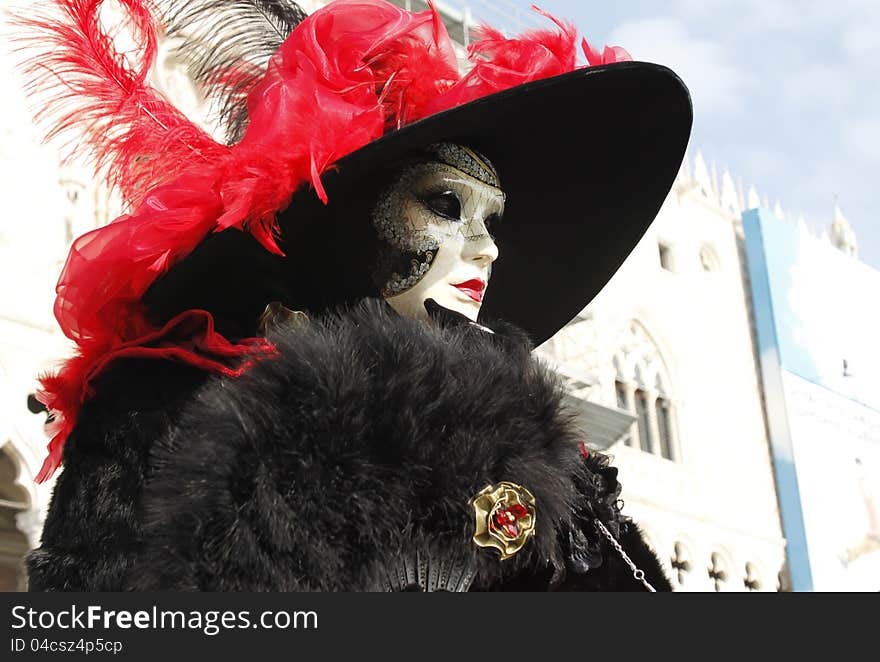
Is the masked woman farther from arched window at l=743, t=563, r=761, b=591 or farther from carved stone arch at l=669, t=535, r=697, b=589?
arched window at l=743, t=563, r=761, b=591


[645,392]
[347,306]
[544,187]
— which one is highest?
[645,392]

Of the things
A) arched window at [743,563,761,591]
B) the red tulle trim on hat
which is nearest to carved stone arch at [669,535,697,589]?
arched window at [743,563,761,591]

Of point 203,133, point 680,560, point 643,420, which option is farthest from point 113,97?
point 643,420

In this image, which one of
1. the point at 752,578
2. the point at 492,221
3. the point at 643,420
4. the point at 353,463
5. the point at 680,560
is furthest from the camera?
the point at 752,578

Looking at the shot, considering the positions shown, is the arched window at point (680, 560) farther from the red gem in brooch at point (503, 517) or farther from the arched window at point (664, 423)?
the red gem in brooch at point (503, 517)

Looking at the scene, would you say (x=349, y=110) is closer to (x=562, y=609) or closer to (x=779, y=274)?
(x=562, y=609)

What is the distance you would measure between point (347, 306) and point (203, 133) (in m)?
0.30

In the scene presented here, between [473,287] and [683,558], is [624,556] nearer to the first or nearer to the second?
[473,287]

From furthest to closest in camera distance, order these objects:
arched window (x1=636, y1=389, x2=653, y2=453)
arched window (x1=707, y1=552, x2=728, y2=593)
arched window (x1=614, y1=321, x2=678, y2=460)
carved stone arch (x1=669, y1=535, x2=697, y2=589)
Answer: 1. arched window (x1=636, y1=389, x2=653, y2=453)
2. arched window (x1=614, y1=321, x2=678, y2=460)
3. arched window (x1=707, y1=552, x2=728, y2=593)
4. carved stone arch (x1=669, y1=535, x2=697, y2=589)

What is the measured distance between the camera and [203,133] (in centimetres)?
145

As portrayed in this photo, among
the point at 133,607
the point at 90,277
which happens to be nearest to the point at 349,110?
the point at 90,277

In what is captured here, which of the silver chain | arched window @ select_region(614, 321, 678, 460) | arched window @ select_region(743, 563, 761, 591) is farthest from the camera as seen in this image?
arched window @ select_region(743, 563, 761, 591)

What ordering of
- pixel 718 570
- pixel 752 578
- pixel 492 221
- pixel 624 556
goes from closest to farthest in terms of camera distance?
1. pixel 624 556
2. pixel 492 221
3. pixel 718 570
4. pixel 752 578

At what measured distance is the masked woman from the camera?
1011 mm
